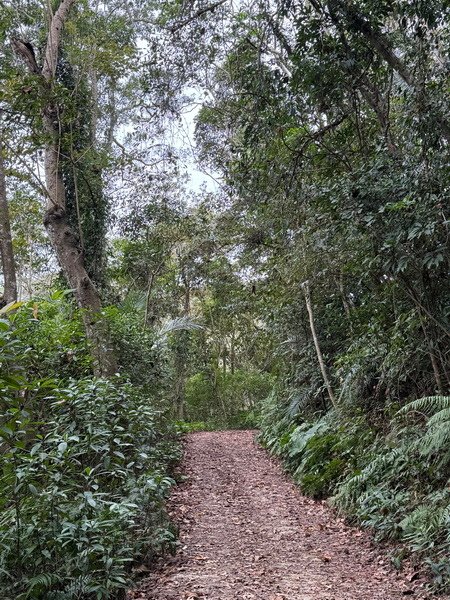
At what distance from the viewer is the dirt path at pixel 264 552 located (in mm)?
4250

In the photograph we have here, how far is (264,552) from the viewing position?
5363 millimetres

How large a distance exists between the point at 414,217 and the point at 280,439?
21.8 feet

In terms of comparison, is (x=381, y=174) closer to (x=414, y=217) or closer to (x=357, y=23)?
(x=414, y=217)

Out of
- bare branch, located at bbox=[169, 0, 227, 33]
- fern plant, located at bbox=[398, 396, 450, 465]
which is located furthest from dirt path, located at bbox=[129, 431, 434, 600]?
bare branch, located at bbox=[169, 0, 227, 33]

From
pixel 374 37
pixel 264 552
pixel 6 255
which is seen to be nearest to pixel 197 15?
pixel 374 37

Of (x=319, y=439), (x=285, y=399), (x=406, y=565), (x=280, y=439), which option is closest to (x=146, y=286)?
(x=285, y=399)

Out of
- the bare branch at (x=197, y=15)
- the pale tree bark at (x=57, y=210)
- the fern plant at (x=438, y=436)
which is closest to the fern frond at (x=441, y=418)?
the fern plant at (x=438, y=436)

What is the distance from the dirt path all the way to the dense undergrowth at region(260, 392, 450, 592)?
0.87ft

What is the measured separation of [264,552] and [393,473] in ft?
5.87

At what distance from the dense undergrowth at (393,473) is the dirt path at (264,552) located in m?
0.27

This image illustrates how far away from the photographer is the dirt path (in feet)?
13.9

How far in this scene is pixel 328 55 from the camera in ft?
19.6

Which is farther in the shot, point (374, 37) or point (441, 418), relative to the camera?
point (374, 37)

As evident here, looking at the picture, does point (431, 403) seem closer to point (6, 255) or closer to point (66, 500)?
point (66, 500)
